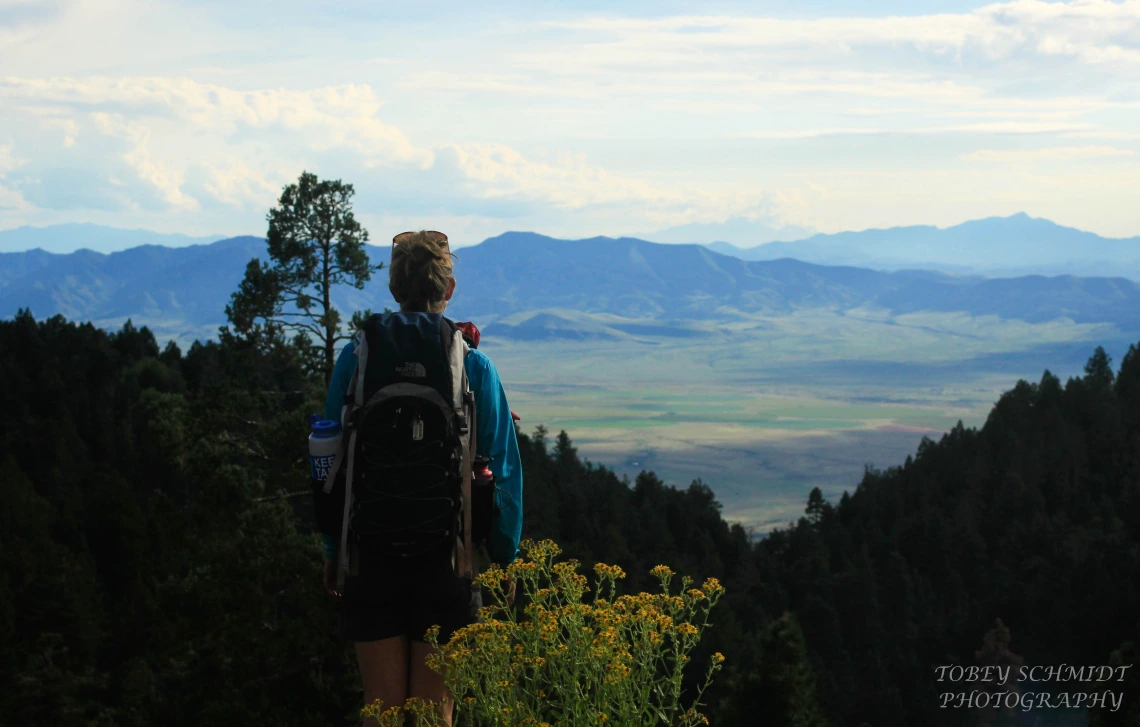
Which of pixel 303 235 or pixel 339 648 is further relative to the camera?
pixel 303 235

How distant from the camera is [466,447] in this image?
12.4ft

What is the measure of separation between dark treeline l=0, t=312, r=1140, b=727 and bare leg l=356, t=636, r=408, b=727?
12.2m

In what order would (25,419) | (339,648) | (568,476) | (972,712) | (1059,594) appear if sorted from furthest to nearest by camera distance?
(568,476) < (25,419) < (1059,594) < (972,712) < (339,648)

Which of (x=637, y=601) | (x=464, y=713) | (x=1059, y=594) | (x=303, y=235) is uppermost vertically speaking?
(x=303, y=235)

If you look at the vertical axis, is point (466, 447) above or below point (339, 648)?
above

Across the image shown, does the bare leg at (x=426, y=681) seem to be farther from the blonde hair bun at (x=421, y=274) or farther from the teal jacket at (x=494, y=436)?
the blonde hair bun at (x=421, y=274)

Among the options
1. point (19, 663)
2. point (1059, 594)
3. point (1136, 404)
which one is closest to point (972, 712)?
Result: point (1059, 594)

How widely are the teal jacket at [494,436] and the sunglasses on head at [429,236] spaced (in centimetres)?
40

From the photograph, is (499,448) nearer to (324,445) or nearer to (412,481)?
(412,481)

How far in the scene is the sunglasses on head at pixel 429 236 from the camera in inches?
154

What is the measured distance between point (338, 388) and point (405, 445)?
0.36 m

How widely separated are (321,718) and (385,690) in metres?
14.1

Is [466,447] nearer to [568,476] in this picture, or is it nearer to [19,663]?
[19,663]

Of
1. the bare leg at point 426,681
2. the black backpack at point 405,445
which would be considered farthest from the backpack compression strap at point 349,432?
the bare leg at point 426,681
